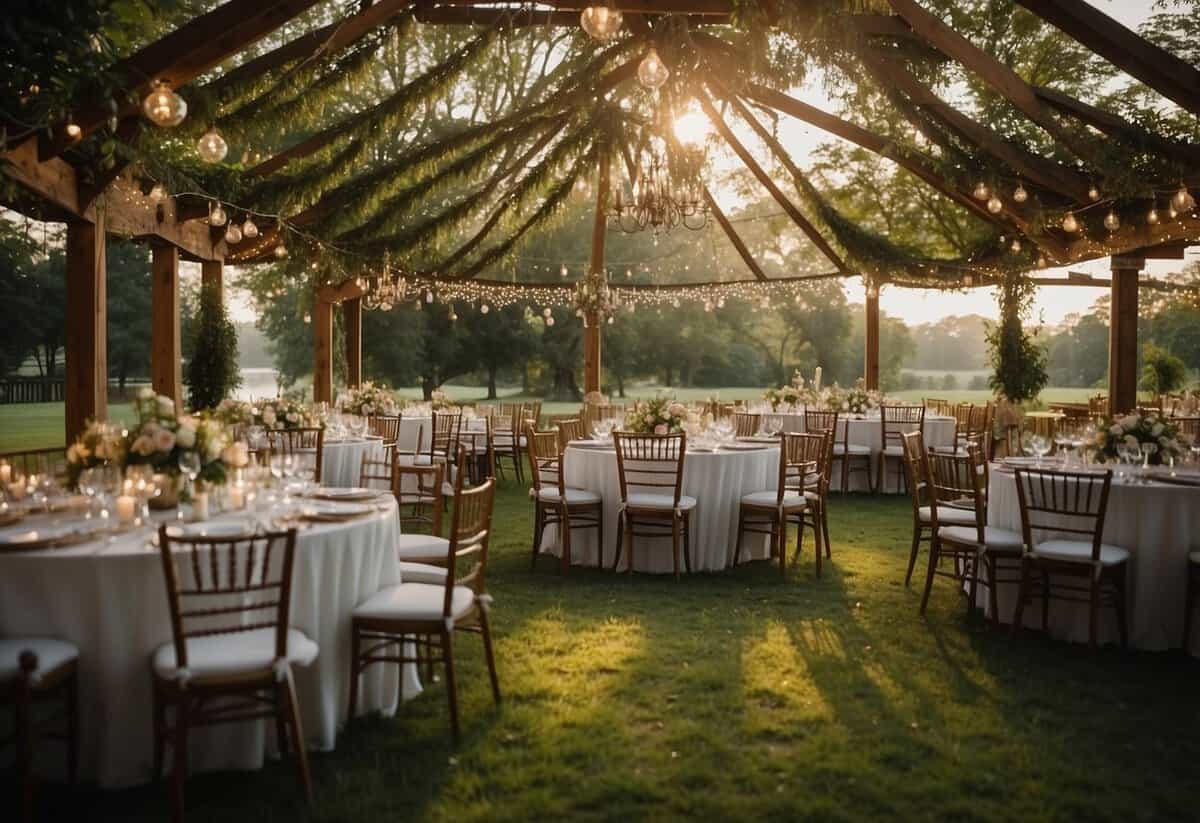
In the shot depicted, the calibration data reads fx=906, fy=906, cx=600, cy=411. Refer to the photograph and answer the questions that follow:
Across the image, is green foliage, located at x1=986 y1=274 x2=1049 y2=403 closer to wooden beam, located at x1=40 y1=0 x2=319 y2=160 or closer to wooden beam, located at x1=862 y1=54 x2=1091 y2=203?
wooden beam, located at x1=862 y1=54 x2=1091 y2=203

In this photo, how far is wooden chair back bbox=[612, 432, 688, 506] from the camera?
705 centimetres

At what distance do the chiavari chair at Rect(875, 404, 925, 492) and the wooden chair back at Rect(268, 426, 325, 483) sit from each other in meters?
6.92

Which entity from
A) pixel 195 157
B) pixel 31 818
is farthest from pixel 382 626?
pixel 195 157

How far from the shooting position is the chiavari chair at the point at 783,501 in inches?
280

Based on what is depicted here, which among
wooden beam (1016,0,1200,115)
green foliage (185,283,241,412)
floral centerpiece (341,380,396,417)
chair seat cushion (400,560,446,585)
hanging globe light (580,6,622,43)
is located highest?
wooden beam (1016,0,1200,115)

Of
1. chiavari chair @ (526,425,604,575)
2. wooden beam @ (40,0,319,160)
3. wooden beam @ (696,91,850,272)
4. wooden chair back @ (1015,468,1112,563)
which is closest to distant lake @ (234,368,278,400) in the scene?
chiavari chair @ (526,425,604,575)

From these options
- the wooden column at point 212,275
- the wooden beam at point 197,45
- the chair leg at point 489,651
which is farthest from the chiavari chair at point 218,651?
the wooden column at point 212,275

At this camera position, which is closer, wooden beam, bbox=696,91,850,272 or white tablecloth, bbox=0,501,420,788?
white tablecloth, bbox=0,501,420,788

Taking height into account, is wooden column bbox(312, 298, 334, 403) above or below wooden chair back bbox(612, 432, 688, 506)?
above

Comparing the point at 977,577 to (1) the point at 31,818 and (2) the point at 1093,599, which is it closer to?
(2) the point at 1093,599

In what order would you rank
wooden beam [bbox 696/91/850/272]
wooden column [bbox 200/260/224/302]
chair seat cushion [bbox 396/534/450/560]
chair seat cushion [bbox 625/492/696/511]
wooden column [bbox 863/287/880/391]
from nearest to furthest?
chair seat cushion [bbox 396/534/450/560]
chair seat cushion [bbox 625/492/696/511]
wooden beam [bbox 696/91/850/272]
wooden column [bbox 200/260/224/302]
wooden column [bbox 863/287/880/391]

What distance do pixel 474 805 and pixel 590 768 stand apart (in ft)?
1.73

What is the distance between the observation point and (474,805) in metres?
3.28

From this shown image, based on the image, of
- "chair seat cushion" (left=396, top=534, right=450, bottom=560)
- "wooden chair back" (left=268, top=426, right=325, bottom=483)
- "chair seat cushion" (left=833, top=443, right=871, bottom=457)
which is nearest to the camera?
"chair seat cushion" (left=396, top=534, right=450, bottom=560)
